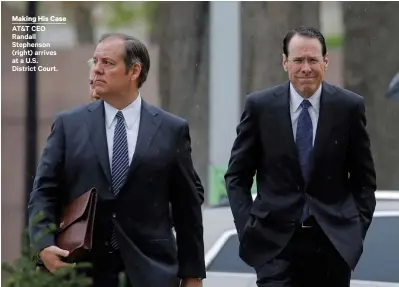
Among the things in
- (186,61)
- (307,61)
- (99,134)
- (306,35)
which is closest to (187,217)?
(99,134)

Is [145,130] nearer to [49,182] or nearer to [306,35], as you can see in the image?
[49,182]

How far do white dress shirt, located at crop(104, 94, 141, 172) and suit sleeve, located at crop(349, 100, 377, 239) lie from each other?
3.04ft

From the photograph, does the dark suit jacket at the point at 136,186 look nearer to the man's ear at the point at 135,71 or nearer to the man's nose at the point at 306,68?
the man's ear at the point at 135,71

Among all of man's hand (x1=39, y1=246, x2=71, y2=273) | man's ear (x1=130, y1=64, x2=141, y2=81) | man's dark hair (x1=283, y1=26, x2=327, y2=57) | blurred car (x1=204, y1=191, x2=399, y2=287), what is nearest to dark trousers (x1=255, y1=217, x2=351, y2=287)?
man's dark hair (x1=283, y1=26, x2=327, y2=57)

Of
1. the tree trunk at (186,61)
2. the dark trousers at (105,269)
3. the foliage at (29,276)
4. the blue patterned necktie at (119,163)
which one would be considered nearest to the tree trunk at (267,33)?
the tree trunk at (186,61)

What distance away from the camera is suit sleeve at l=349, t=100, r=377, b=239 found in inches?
202

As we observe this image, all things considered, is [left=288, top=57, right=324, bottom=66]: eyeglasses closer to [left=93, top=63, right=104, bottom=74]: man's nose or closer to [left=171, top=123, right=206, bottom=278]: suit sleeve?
[left=171, top=123, right=206, bottom=278]: suit sleeve

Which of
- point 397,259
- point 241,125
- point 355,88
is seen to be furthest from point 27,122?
point 241,125

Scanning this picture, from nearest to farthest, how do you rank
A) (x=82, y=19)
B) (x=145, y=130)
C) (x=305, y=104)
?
(x=145, y=130)
(x=305, y=104)
(x=82, y=19)

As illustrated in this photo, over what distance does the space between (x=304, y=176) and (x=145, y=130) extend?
0.73 m

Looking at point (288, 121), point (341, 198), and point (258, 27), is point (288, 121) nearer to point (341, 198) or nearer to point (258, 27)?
point (341, 198)

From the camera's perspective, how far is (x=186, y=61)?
12844 millimetres

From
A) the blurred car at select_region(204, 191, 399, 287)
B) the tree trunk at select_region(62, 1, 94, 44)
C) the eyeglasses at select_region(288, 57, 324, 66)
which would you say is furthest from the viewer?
the tree trunk at select_region(62, 1, 94, 44)

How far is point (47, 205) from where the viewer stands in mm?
4641
